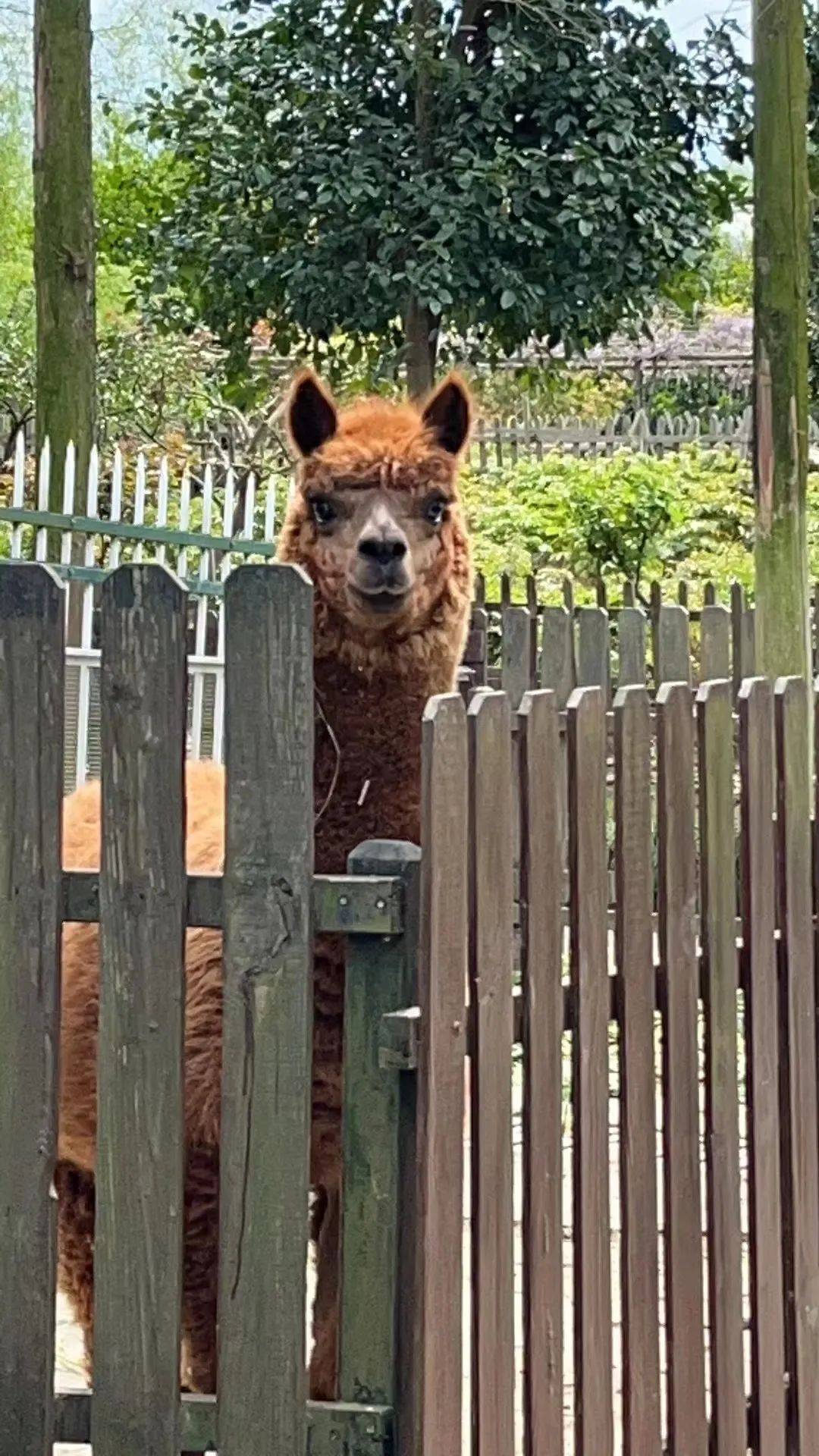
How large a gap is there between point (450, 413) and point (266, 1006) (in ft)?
5.89

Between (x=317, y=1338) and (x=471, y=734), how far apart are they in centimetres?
124

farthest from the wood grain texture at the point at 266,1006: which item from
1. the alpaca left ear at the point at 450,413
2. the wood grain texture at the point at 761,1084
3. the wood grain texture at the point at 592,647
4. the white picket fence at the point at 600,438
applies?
the white picket fence at the point at 600,438

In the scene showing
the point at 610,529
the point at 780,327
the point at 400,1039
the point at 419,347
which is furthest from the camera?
the point at 610,529

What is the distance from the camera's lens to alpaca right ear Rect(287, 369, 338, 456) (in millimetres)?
3908

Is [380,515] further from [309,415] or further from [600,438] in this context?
[600,438]

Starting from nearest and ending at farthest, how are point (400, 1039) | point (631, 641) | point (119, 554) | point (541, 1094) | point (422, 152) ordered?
point (400, 1039) → point (541, 1094) → point (631, 641) → point (119, 554) → point (422, 152)

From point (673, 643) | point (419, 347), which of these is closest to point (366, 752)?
point (673, 643)

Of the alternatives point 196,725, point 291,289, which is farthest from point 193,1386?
point 291,289

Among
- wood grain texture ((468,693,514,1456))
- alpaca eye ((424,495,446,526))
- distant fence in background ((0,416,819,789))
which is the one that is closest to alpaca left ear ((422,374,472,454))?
alpaca eye ((424,495,446,526))

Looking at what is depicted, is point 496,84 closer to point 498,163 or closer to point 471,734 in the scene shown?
point 498,163

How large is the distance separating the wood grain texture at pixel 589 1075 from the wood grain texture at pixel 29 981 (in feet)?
2.81

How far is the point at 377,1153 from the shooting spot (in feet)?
8.55

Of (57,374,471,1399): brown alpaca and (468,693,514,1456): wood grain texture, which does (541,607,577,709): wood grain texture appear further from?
(468,693,514,1456): wood grain texture

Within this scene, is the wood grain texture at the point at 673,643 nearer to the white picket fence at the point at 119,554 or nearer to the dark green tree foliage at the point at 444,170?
the white picket fence at the point at 119,554
